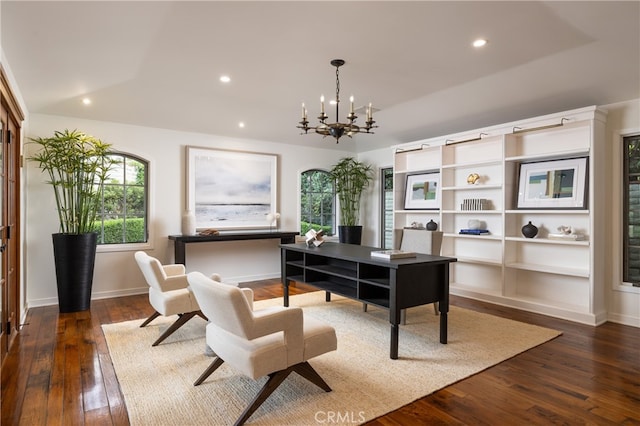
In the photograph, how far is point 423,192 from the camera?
242 inches

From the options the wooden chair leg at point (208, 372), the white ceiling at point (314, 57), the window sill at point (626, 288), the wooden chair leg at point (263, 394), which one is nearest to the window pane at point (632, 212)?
the window sill at point (626, 288)

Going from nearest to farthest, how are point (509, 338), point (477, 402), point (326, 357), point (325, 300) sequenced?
point (477, 402) → point (326, 357) → point (509, 338) → point (325, 300)

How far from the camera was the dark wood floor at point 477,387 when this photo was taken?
2266 mm

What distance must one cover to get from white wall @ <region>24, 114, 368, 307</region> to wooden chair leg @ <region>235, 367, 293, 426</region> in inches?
153

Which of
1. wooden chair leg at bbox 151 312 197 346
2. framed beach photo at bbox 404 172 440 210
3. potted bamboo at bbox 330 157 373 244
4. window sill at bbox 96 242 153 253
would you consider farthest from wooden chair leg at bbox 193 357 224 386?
potted bamboo at bbox 330 157 373 244

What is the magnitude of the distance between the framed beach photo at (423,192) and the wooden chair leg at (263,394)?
4.23 metres

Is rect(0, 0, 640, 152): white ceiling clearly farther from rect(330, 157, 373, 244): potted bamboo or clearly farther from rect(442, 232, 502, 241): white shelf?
rect(330, 157, 373, 244): potted bamboo

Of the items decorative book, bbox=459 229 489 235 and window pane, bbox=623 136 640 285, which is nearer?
window pane, bbox=623 136 640 285

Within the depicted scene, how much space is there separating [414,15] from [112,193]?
462cm

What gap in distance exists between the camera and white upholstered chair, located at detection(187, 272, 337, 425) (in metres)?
2.15

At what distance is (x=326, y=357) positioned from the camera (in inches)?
123

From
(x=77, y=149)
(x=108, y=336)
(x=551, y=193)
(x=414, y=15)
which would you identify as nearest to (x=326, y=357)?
(x=108, y=336)

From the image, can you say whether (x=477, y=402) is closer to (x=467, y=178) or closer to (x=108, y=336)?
(x=108, y=336)

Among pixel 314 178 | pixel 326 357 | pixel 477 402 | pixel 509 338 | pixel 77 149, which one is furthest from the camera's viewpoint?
pixel 314 178
